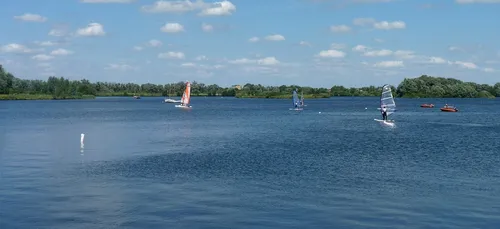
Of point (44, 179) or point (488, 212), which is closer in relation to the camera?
A: point (488, 212)

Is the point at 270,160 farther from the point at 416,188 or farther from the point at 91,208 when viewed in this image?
the point at 91,208

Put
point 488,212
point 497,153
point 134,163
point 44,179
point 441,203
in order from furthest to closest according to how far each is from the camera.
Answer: point 497,153 → point 134,163 → point 44,179 → point 441,203 → point 488,212

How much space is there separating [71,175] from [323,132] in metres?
49.9

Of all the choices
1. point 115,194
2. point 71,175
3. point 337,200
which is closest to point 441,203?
point 337,200

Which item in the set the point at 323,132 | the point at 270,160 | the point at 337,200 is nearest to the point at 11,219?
the point at 337,200

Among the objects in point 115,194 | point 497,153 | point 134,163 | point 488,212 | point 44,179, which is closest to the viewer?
point 488,212

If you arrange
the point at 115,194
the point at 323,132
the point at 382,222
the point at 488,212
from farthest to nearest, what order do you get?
the point at 323,132 → the point at 115,194 → the point at 488,212 → the point at 382,222

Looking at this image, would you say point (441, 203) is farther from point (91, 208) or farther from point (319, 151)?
point (319, 151)

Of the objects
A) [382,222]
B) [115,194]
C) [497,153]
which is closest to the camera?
[382,222]

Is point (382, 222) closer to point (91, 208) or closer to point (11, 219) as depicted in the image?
point (91, 208)

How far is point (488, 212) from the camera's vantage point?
3003cm

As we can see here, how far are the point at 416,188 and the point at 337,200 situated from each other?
21.3 ft

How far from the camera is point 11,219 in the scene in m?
29.0

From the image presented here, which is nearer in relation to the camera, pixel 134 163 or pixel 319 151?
pixel 134 163
